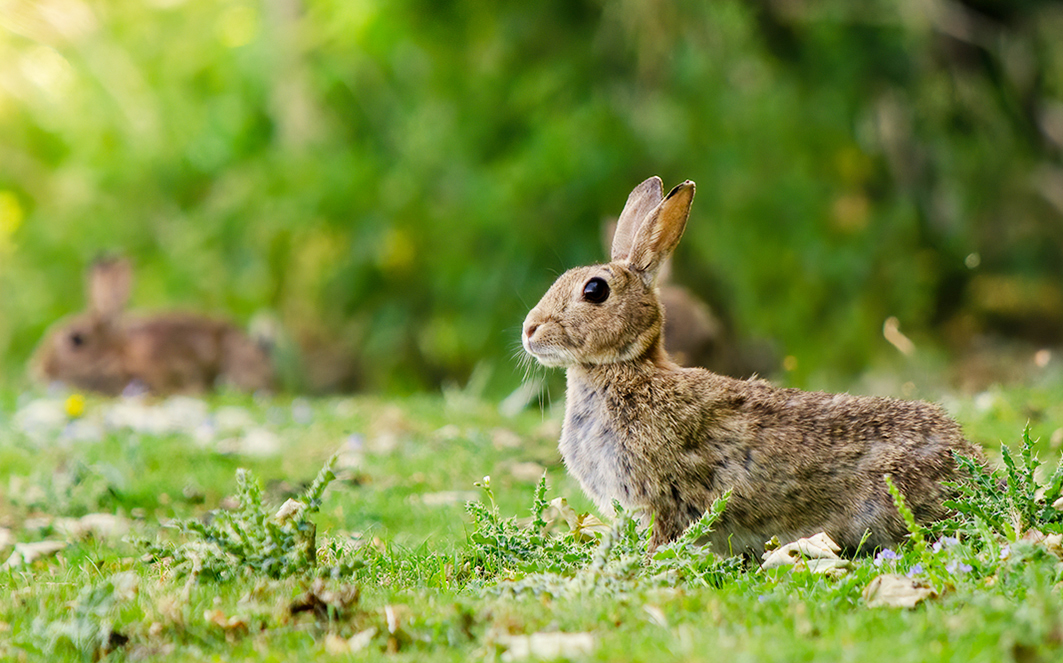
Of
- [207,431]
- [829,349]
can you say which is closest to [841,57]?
[829,349]

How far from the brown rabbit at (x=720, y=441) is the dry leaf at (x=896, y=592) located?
1027 mm

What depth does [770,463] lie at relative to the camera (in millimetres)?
4531

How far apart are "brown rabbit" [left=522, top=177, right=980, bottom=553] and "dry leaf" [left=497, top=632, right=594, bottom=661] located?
5.18 ft

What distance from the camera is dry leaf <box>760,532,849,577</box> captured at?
12.6ft

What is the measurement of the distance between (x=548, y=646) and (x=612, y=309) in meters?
2.27

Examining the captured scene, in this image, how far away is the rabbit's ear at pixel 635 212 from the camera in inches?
213

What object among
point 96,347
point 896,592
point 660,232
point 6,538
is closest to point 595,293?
point 660,232

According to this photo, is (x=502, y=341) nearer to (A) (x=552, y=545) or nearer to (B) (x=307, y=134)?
(B) (x=307, y=134)

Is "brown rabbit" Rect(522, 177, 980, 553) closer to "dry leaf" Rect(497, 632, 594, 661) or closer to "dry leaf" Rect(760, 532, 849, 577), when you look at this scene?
"dry leaf" Rect(760, 532, 849, 577)

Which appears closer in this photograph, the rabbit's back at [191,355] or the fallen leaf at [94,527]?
the fallen leaf at [94,527]

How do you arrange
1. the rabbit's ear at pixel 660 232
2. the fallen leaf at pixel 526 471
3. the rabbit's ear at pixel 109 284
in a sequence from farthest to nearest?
the rabbit's ear at pixel 109 284, the fallen leaf at pixel 526 471, the rabbit's ear at pixel 660 232

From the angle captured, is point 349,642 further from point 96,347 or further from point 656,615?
point 96,347

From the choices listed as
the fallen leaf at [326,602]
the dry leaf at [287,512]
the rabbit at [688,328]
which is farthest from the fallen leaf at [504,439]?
the fallen leaf at [326,602]

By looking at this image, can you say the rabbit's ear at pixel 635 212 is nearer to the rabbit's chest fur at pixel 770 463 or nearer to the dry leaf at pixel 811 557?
the rabbit's chest fur at pixel 770 463
